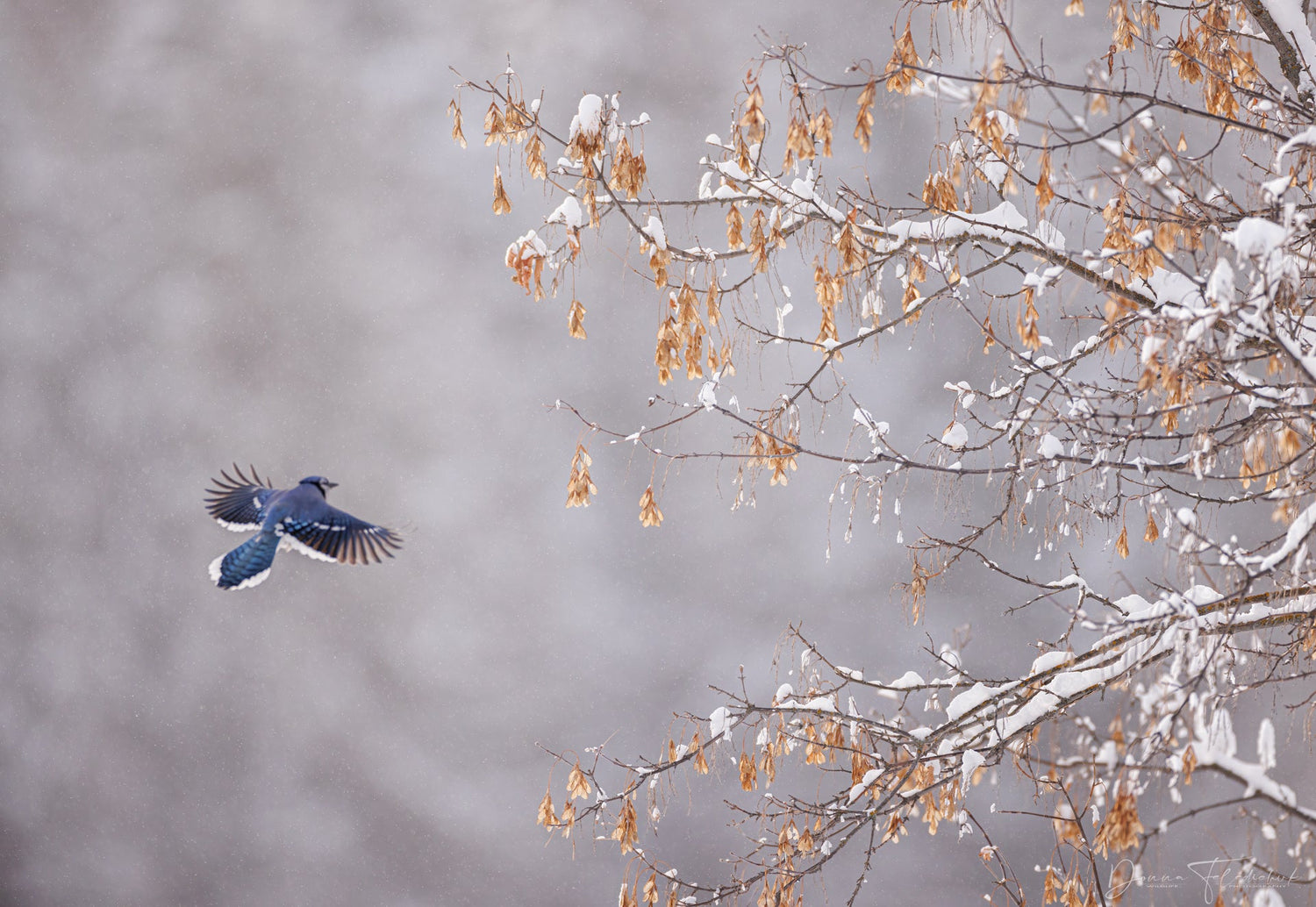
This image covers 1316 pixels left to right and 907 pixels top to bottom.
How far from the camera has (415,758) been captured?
4.97 meters

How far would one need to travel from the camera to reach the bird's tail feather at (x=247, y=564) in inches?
89.7

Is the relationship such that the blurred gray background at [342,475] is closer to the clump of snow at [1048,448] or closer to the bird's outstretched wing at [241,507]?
the bird's outstretched wing at [241,507]

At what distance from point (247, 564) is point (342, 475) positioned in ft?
9.27

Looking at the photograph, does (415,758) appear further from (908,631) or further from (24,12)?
(24,12)

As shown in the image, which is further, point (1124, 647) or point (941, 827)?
point (941, 827)

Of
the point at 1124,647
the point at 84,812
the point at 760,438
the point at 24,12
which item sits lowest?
the point at 1124,647

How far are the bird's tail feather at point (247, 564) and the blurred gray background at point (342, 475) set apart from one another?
99.7 inches

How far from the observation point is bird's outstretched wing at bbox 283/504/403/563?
7.61 ft

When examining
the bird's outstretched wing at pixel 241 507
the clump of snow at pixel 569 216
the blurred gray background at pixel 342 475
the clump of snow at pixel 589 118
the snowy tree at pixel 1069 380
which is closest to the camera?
the snowy tree at pixel 1069 380

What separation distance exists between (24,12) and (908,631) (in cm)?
576

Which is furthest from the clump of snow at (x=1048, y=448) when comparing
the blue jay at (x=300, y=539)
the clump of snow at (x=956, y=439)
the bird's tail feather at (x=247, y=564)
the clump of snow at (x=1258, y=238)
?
the bird's tail feather at (x=247, y=564)

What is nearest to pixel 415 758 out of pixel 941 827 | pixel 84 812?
pixel 84 812

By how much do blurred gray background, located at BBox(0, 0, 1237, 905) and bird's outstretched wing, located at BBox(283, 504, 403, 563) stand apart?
2.53m

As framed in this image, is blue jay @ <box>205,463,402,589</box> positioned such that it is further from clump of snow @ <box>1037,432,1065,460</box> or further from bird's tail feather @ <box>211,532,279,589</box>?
clump of snow @ <box>1037,432,1065,460</box>
